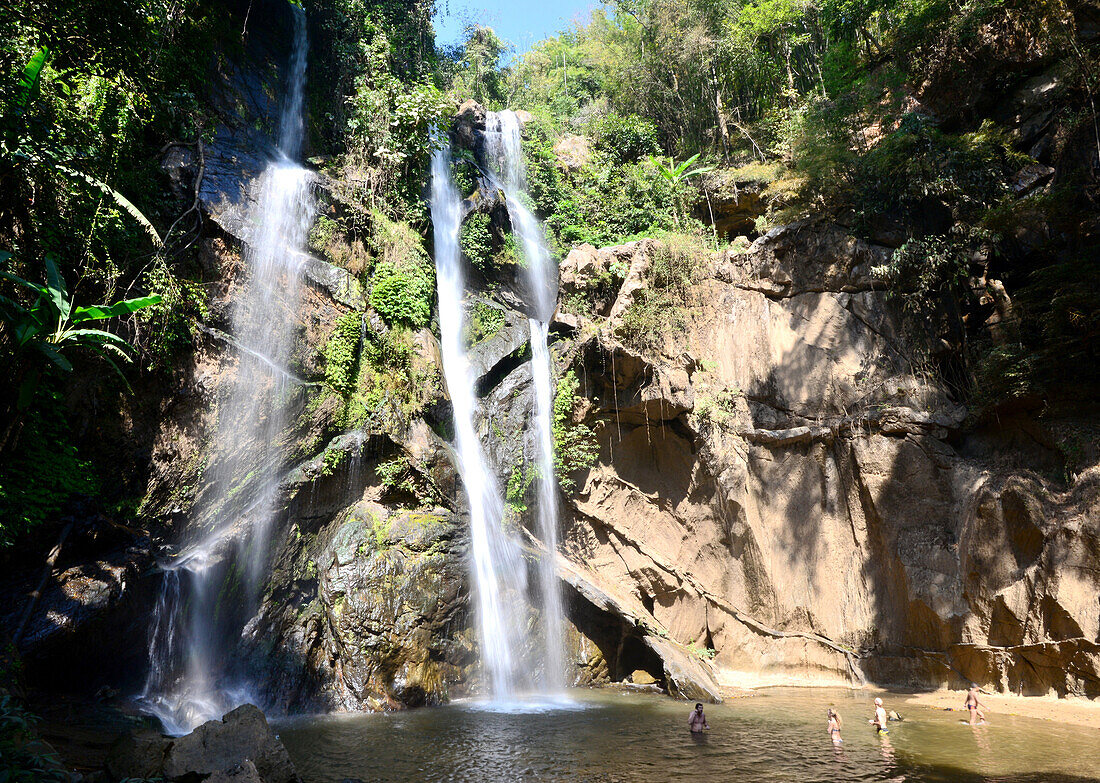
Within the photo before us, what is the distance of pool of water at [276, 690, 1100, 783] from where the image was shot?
7.38 m

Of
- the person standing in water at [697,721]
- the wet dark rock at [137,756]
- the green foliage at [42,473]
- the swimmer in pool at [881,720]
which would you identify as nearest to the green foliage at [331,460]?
the green foliage at [42,473]

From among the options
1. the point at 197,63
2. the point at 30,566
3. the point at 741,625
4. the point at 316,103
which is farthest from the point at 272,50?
the point at 741,625

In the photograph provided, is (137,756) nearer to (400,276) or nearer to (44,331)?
(44,331)

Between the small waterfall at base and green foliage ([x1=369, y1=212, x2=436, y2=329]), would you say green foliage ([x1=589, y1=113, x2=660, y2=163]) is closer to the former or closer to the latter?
green foliage ([x1=369, y1=212, x2=436, y2=329])

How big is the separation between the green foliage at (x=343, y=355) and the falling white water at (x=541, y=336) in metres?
4.68

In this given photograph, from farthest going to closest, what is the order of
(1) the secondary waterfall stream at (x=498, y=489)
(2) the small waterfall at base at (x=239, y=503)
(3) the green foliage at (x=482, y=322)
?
(3) the green foliage at (x=482, y=322) → (1) the secondary waterfall stream at (x=498, y=489) → (2) the small waterfall at base at (x=239, y=503)

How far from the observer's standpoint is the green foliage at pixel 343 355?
13.7 metres

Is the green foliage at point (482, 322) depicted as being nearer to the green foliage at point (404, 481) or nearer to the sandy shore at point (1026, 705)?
the green foliage at point (404, 481)

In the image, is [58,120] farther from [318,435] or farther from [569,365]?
[569,365]

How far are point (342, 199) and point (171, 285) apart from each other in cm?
532

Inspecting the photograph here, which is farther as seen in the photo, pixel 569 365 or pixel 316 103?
pixel 316 103

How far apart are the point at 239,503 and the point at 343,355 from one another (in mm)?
3894

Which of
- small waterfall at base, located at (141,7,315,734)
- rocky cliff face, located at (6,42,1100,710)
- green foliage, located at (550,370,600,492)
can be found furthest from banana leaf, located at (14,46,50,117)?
green foliage, located at (550,370,600,492)

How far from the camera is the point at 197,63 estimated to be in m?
15.6
